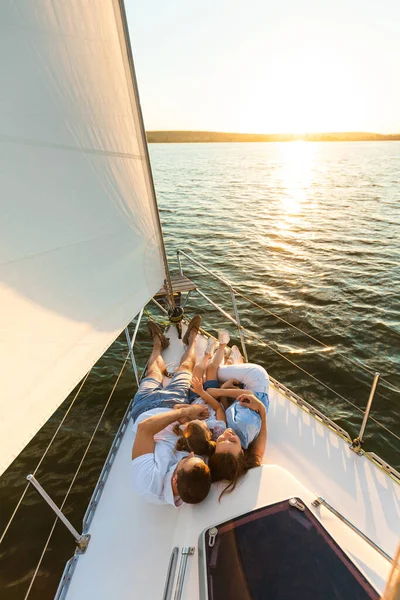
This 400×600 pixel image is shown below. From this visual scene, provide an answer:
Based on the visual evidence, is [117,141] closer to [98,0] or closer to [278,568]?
[98,0]

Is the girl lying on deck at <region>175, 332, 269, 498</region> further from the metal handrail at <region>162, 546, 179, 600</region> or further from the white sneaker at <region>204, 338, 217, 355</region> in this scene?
the metal handrail at <region>162, 546, 179, 600</region>

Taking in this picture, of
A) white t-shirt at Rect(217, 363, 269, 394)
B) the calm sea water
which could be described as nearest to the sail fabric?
white t-shirt at Rect(217, 363, 269, 394)

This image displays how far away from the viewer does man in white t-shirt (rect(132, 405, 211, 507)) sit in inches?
89.5

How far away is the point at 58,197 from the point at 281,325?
6.83 meters

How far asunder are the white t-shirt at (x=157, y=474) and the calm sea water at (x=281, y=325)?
2142 mm

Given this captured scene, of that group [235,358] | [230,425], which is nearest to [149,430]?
[230,425]

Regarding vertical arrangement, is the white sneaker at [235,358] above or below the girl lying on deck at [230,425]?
below

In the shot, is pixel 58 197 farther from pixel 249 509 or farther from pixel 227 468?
pixel 249 509

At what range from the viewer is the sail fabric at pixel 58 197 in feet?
5.22

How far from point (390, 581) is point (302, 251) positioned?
42.9ft

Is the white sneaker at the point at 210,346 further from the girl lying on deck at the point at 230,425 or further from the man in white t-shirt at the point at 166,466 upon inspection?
the man in white t-shirt at the point at 166,466

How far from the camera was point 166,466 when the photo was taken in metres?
2.65

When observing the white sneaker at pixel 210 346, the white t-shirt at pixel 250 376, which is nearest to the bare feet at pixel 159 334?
the white sneaker at pixel 210 346

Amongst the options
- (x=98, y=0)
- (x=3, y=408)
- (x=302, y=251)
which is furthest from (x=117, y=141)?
(x=302, y=251)
